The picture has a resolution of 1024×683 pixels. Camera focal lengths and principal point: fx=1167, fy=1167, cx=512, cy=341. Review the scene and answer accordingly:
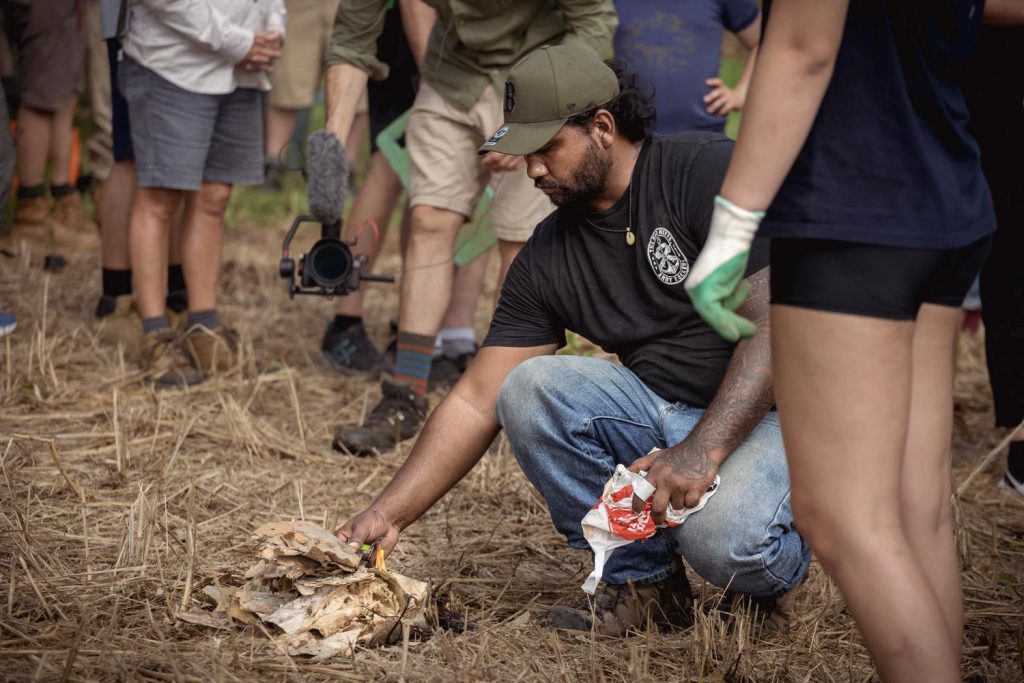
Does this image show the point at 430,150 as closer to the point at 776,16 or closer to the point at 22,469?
the point at 22,469

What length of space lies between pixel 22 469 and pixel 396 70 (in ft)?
7.91

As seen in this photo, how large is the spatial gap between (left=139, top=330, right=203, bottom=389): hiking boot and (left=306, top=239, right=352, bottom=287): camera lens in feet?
2.49

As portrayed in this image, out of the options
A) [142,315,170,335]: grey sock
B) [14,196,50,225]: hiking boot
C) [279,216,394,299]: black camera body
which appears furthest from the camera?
[14,196,50,225]: hiking boot

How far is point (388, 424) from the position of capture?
3982 millimetres

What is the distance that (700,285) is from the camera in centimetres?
177

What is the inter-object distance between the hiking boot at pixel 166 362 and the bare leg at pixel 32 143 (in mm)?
2108

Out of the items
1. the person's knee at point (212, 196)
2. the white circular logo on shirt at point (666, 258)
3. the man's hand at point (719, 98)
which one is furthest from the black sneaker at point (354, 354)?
the white circular logo on shirt at point (666, 258)

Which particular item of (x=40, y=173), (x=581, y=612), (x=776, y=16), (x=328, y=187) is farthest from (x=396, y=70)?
(x=776, y=16)

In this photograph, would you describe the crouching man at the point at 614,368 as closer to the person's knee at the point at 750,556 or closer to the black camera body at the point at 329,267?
the person's knee at the point at 750,556

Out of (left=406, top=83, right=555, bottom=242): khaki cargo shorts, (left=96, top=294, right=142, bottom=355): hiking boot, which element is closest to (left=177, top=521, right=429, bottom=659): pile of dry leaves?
(left=406, top=83, right=555, bottom=242): khaki cargo shorts

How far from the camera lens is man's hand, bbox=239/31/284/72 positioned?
447cm

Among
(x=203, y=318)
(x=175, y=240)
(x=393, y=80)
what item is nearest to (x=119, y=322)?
(x=175, y=240)

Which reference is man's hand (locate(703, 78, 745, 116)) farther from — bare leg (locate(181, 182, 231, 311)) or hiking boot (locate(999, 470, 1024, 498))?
bare leg (locate(181, 182, 231, 311))

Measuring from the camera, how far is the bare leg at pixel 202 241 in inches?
185
